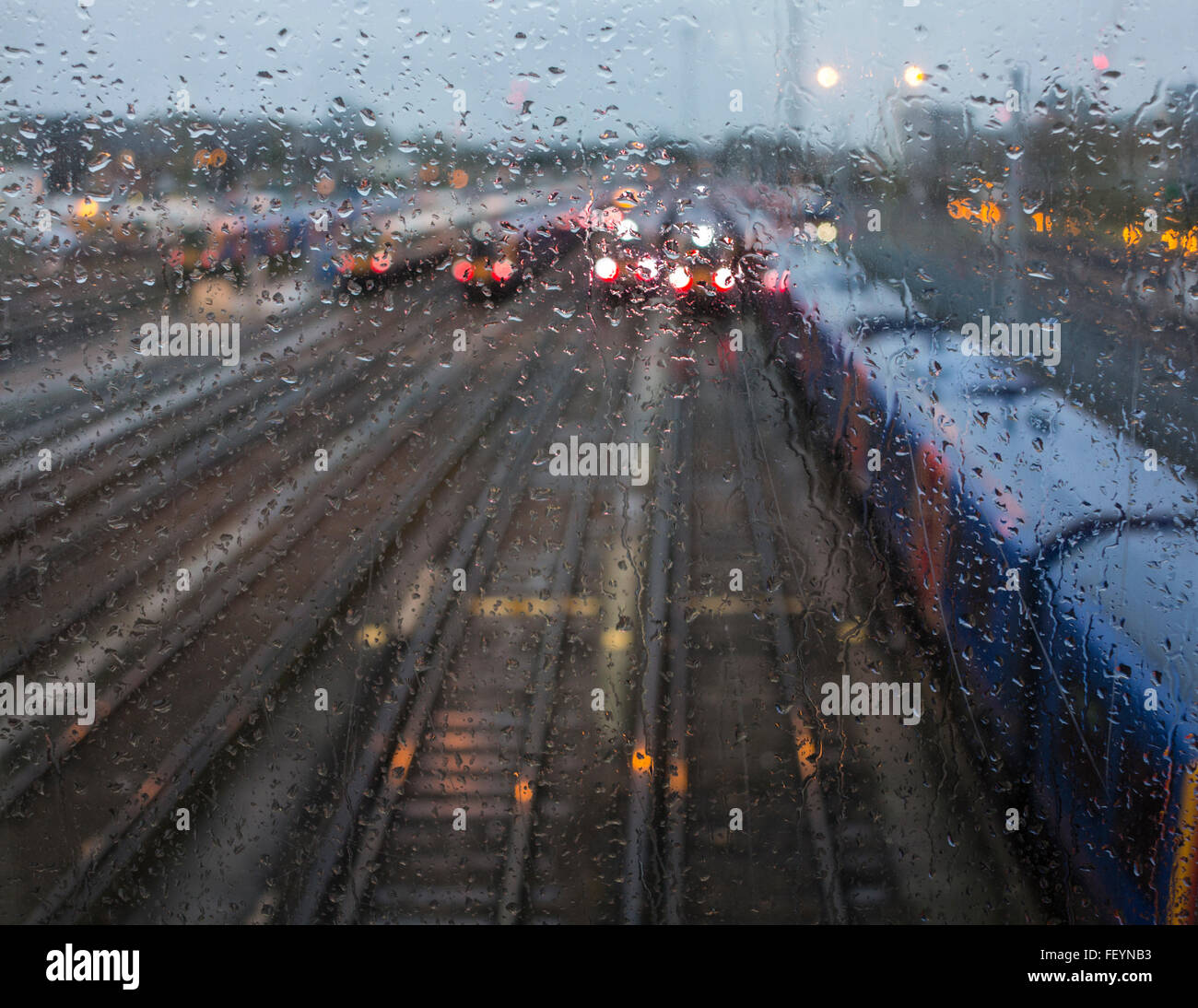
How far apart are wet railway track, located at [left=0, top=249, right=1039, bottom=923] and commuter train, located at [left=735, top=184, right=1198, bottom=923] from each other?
0.42 feet

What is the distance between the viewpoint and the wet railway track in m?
1.45

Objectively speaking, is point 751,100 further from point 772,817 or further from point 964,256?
point 772,817

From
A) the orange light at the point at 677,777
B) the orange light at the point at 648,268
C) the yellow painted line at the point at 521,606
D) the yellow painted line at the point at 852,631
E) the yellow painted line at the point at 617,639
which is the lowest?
the orange light at the point at 677,777

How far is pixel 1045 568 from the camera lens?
1443 millimetres

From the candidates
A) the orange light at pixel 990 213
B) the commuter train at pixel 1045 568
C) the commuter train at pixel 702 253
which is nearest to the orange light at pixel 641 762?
the commuter train at pixel 1045 568

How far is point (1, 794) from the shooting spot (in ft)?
4.78

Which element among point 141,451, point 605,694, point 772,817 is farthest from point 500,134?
point 772,817

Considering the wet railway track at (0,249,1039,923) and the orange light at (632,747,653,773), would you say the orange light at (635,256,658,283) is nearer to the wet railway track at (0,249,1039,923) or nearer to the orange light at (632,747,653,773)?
the wet railway track at (0,249,1039,923)

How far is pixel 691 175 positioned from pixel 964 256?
60cm

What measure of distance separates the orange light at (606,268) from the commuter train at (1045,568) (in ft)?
0.98

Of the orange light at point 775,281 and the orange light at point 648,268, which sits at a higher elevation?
the orange light at point 648,268

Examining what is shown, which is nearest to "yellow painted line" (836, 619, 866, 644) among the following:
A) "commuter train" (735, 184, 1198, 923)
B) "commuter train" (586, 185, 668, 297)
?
"commuter train" (735, 184, 1198, 923)

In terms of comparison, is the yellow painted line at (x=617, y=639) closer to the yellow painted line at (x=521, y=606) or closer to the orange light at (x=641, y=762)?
the yellow painted line at (x=521, y=606)

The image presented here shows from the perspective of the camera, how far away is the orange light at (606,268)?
1.48 m
